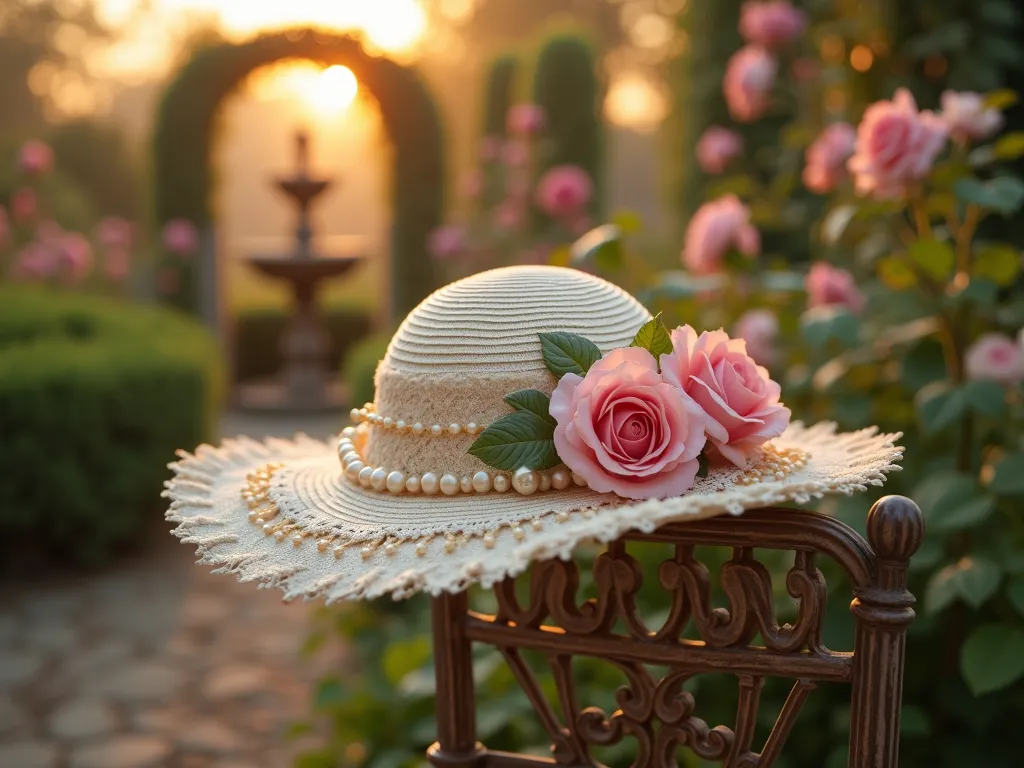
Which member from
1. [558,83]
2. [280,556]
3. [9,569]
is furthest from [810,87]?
[558,83]

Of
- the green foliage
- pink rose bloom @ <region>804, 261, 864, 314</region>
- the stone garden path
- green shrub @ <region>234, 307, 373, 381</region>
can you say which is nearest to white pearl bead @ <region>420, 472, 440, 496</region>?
pink rose bloom @ <region>804, 261, 864, 314</region>

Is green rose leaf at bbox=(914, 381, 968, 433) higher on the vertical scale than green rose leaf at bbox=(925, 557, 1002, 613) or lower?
higher

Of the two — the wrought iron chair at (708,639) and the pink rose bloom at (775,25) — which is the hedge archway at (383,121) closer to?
the pink rose bloom at (775,25)

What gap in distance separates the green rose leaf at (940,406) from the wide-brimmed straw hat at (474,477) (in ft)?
2.95

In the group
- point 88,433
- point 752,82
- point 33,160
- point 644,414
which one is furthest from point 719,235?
point 33,160

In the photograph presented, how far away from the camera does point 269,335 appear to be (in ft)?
36.1

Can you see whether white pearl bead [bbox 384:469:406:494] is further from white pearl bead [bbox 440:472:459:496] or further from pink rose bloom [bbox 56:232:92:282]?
pink rose bloom [bbox 56:232:92:282]

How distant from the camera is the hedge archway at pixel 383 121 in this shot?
8.97m

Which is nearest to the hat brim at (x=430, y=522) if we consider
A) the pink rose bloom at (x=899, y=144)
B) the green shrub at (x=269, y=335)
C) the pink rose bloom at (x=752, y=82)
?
the pink rose bloom at (x=899, y=144)

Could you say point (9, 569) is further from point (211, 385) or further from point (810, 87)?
point (810, 87)

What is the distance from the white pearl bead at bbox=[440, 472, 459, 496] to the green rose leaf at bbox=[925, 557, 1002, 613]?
123 cm

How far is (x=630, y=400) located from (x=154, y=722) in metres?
2.83

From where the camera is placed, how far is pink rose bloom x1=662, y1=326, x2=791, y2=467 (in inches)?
42.7

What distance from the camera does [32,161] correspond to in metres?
7.19
